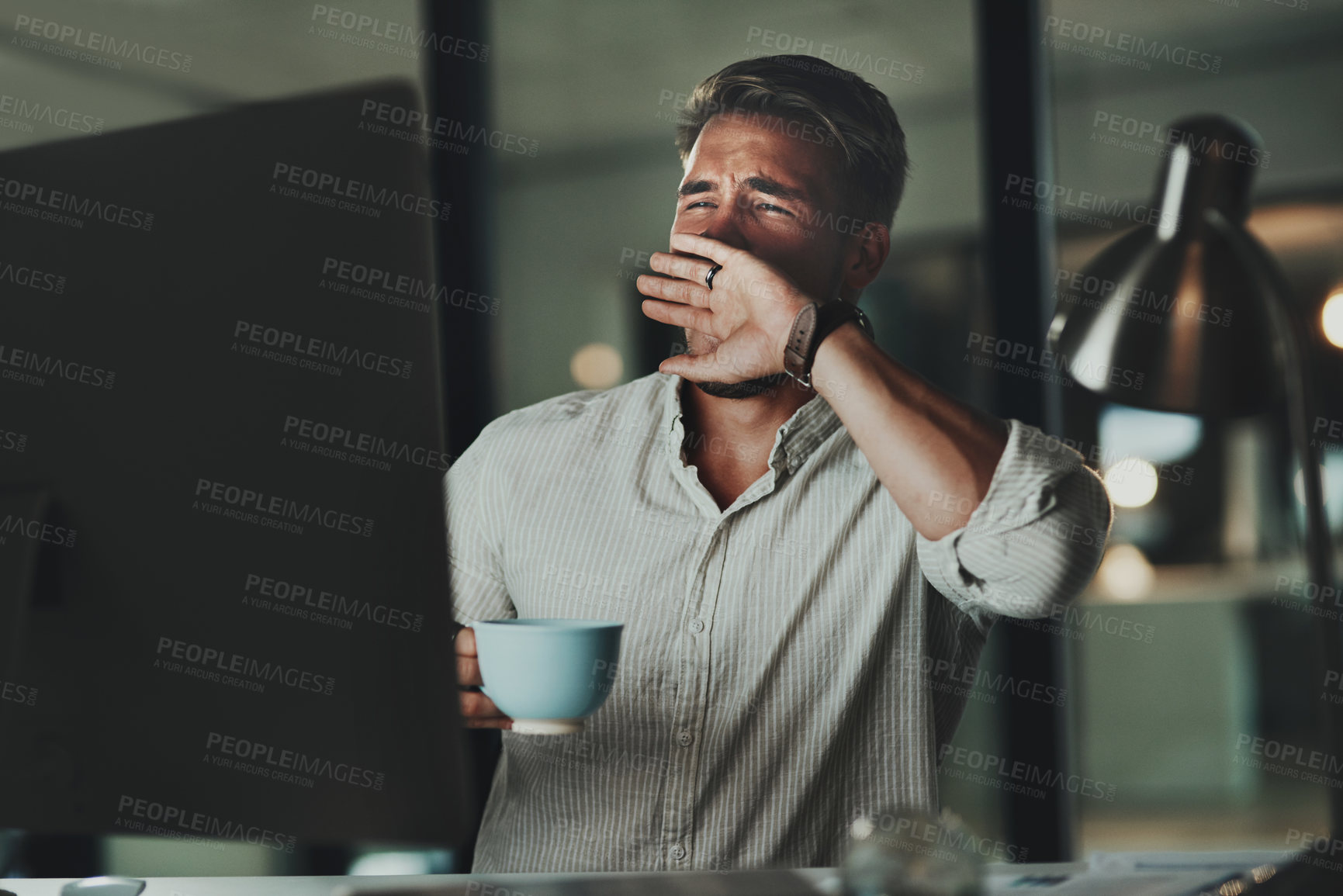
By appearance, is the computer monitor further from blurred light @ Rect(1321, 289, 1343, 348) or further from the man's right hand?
blurred light @ Rect(1321, 289, 1343, 348)

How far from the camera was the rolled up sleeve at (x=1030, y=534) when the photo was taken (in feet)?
3.26

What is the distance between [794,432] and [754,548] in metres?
0.15

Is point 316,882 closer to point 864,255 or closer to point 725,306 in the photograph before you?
point 725,306

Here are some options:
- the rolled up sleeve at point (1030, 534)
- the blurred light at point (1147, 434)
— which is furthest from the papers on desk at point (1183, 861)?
the blurred light at point (1147, 434)

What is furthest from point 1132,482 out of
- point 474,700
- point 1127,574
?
point 474,700

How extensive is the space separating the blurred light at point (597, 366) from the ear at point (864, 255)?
95cm

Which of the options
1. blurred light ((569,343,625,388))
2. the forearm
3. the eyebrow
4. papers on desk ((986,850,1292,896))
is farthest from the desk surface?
blurred light ((569,343,625,388))

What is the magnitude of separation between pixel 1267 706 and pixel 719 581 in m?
1.97

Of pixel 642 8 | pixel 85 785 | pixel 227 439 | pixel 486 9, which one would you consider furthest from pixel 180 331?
pixel 642 8

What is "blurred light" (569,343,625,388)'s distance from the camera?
235 cm

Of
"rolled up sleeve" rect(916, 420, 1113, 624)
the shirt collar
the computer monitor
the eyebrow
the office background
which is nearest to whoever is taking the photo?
the computer monitor

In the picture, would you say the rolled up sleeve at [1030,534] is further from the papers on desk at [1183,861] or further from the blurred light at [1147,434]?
the blurred light at [1147,434]

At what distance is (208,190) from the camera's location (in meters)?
0.43

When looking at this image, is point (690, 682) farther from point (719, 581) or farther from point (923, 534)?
point (923, 534)
